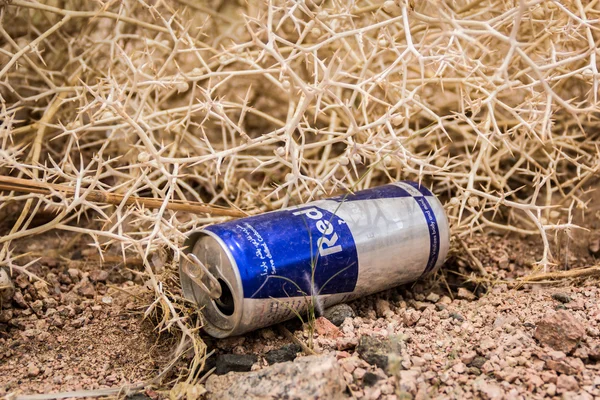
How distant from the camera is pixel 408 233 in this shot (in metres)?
1.97

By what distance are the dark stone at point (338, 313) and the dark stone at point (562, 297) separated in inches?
22.1

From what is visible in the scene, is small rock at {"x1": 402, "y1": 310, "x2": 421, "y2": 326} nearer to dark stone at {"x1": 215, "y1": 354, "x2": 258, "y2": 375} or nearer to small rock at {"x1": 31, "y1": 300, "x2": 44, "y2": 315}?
dark stone at {"x1": 215, "y1": 354, "x2": 258, "y2": 375}

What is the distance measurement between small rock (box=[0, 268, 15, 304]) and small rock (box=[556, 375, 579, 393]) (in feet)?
4.78

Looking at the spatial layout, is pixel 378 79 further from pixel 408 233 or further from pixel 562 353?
pixel 562 353

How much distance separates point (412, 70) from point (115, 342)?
4.67ft

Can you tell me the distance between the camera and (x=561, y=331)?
1674 mm

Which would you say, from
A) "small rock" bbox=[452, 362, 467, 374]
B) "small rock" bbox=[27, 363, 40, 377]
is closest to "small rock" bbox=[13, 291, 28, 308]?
"small rock" bbox=[27, 363, 40, 377]

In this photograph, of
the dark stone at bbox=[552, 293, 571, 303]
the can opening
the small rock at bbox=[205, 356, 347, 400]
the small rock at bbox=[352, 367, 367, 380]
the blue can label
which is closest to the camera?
the small rock at bbox=[205, 356, 347, 400]

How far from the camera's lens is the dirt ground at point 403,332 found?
5.19ft

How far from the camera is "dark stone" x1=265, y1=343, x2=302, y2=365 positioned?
1.76 metres

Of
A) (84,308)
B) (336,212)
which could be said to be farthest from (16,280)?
(336,212)

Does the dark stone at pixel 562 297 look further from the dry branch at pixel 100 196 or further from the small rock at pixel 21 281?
the small rock at pixel 21 281

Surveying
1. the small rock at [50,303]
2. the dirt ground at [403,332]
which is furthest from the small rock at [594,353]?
the small rock at [50,303]

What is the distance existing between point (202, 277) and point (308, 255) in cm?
28
